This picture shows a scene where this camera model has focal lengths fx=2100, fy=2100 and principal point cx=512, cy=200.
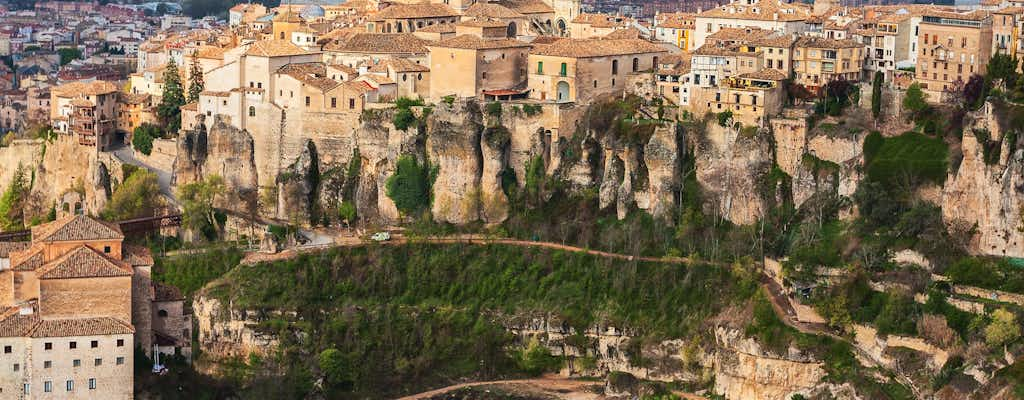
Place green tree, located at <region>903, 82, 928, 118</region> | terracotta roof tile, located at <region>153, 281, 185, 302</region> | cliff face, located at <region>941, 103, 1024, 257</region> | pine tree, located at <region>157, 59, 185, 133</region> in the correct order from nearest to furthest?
1. cliff face, located at <region>941, 103, 1024, 257</region>
2. terracotta roof tile, located at <region>153, 281, 185, 302</region>
3. green tree, located at <region>903, 82, 928, 118</region>
4. pine tree, located at <region>157, 59, 185, 133</region>

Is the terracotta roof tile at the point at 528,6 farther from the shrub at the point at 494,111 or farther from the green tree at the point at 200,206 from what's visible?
the green tree at the point at 200,206

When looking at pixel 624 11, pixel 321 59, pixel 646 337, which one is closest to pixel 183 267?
pixel 321 59

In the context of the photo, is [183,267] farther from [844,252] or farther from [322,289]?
[844,252]

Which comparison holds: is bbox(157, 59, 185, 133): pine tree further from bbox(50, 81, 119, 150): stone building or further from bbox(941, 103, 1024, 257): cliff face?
bbox(941, 103, 1024, 257): cliff face

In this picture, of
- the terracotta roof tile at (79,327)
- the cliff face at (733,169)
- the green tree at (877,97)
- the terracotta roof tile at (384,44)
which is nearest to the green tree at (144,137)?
the terracotta roof tile at (384,44)

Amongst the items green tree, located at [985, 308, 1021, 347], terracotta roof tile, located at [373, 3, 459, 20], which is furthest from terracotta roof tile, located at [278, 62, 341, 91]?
green tree, located at [985, 308, 1021, 347]

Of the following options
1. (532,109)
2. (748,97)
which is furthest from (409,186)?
(748,97)
